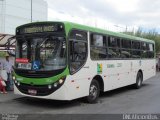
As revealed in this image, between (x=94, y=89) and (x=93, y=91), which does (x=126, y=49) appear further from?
(x=93, y=91)

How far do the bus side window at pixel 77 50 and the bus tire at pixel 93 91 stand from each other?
3.96 ft

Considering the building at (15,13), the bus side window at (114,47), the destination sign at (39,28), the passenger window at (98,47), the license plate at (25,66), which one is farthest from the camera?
the building at (15,13)

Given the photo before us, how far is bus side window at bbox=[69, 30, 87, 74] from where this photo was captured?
34.9 feet

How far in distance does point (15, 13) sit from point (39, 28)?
8573cm

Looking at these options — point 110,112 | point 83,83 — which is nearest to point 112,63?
point 83,83

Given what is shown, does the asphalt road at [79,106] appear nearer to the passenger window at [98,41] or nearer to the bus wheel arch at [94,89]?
the bus wheel arch at [94,89]

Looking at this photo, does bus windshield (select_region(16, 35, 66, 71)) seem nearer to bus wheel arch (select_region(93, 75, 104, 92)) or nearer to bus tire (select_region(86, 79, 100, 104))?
bus tire (select_region(86, 79, 100, 104))

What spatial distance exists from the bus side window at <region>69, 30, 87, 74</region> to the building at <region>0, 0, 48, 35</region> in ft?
247

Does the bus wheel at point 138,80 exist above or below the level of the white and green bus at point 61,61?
below

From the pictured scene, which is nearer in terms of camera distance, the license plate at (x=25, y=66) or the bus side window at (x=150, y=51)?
the license plate at (x=25, y=66)

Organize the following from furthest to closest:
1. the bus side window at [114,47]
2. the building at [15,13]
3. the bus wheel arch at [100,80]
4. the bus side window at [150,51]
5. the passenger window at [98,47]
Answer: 1. the building at [15,13]
2. the bus side window at [150,51]
3. the bus side window at [114,47]
4. the bus wheel arch at [100,80]
5. the passenger window at [98,47]

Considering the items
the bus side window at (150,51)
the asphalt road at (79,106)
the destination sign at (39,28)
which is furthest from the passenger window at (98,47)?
the bus side window at (150,51)

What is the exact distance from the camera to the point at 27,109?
10383 millimetres

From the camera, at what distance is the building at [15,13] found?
89.7 m
